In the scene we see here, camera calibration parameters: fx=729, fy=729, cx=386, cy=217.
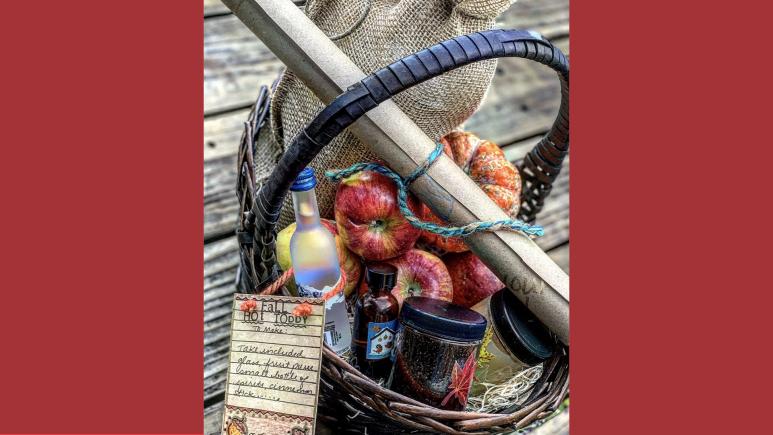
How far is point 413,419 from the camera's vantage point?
888 mm

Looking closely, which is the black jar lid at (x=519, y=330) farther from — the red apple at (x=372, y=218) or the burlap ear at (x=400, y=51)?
the burlap ear at (x=400, y=51)

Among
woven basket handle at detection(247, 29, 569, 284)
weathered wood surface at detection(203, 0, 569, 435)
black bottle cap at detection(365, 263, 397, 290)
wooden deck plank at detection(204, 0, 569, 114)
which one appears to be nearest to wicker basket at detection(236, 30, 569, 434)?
woven basket handle at detection(247, 29, 569, 284)

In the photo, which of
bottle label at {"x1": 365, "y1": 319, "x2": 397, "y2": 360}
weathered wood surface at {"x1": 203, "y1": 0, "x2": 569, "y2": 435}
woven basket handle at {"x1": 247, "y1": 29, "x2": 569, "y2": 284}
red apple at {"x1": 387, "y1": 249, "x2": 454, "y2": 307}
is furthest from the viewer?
weathered wood surface at {"x1": 203, "y1": 0, "x2": 569, "y2": 435}

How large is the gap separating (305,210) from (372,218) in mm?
135

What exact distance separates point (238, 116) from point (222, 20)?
11.9 inches

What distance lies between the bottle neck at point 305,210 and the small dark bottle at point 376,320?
96 millimetres

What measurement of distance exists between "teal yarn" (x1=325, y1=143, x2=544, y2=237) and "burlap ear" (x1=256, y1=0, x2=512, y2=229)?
0.21 ft

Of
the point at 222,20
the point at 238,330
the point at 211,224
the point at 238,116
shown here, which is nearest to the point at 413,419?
the point at 238,330

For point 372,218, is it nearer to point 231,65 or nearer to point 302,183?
point 302,183

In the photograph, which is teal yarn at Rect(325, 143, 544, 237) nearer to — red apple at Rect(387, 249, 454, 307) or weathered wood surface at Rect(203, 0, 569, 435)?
red apple at Rect(387, 249, 454, 307)

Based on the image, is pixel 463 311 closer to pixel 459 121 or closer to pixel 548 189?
pixel 459 121

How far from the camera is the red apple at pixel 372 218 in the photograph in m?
1.03

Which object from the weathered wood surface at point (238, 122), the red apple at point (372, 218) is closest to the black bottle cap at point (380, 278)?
the red apple at point (372, 218)

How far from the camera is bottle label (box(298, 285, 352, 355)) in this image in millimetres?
945
